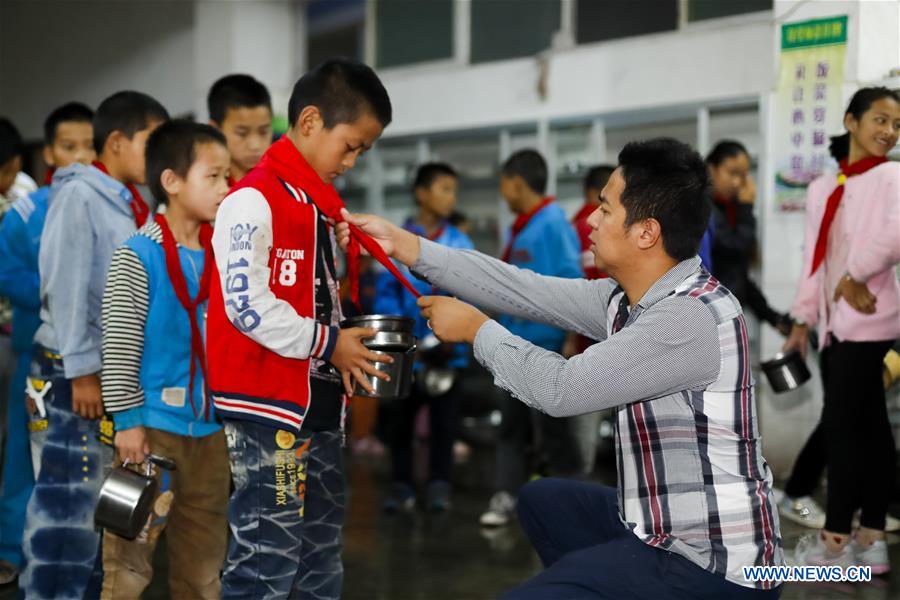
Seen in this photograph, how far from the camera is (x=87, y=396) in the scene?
2906 millimetres

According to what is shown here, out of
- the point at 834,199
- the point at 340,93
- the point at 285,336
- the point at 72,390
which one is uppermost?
the point at 340,93

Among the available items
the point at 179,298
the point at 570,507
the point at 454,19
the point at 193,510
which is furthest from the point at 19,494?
the point at 454,19

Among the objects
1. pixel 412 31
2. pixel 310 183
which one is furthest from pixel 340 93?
pixel 412 31

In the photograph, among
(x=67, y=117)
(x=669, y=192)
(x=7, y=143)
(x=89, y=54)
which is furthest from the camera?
(x=89, y=54)

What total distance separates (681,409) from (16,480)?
8.88 ft

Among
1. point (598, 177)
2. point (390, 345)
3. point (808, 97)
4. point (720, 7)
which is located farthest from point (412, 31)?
point (390, 345)

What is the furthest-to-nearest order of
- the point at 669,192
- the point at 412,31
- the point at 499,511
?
the point at 412,31, the point at 499,511, the point at 669,192

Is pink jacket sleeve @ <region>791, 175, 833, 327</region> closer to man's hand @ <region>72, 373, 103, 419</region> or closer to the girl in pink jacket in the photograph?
the girl in pink jacket

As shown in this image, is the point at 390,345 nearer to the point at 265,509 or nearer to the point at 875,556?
the point at 265,509

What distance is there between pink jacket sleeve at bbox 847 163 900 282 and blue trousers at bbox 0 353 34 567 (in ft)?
10.1

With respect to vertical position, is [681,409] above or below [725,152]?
below

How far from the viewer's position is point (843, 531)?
357 centimetres

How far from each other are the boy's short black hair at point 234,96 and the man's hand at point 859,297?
2223 mm

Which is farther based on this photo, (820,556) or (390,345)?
(820,556)
